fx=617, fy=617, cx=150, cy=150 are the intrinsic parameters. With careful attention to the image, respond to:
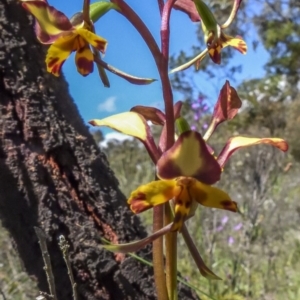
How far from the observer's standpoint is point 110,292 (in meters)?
1.12

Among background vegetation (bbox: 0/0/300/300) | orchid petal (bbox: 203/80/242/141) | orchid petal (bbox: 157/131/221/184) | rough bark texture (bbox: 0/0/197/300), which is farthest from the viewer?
background vegetation (bbox: 0/0/300/300)

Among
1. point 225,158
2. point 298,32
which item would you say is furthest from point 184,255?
point 298,32

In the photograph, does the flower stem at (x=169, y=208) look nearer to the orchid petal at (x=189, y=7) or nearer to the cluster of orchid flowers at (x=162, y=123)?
the cluster of orchid flowers at (x=162, y=123)

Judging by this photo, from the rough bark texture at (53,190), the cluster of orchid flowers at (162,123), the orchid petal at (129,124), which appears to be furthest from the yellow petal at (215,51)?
the rough bark texture at (53,190)

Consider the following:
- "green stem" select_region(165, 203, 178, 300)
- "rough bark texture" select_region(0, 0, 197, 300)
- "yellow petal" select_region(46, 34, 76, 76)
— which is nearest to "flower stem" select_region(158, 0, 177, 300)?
"green stem" select_region(165, 203, 178, 300)

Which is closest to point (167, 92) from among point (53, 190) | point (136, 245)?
point (136, 245)

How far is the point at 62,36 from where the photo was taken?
63 centimetres

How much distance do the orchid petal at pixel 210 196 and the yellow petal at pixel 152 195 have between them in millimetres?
23

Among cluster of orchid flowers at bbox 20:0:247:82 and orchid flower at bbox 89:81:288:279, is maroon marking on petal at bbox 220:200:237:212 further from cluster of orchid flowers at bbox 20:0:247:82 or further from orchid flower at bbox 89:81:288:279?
cluster of orchid flowers at bbox 20:0:247:82

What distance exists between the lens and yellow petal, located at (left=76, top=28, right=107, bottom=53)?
62 centimetres

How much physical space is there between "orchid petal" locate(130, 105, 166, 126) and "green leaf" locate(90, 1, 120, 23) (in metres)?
0.12

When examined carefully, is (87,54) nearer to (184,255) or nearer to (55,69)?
(55,69)

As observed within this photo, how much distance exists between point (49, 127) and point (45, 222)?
0.60 ft

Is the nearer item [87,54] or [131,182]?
[87,54]
